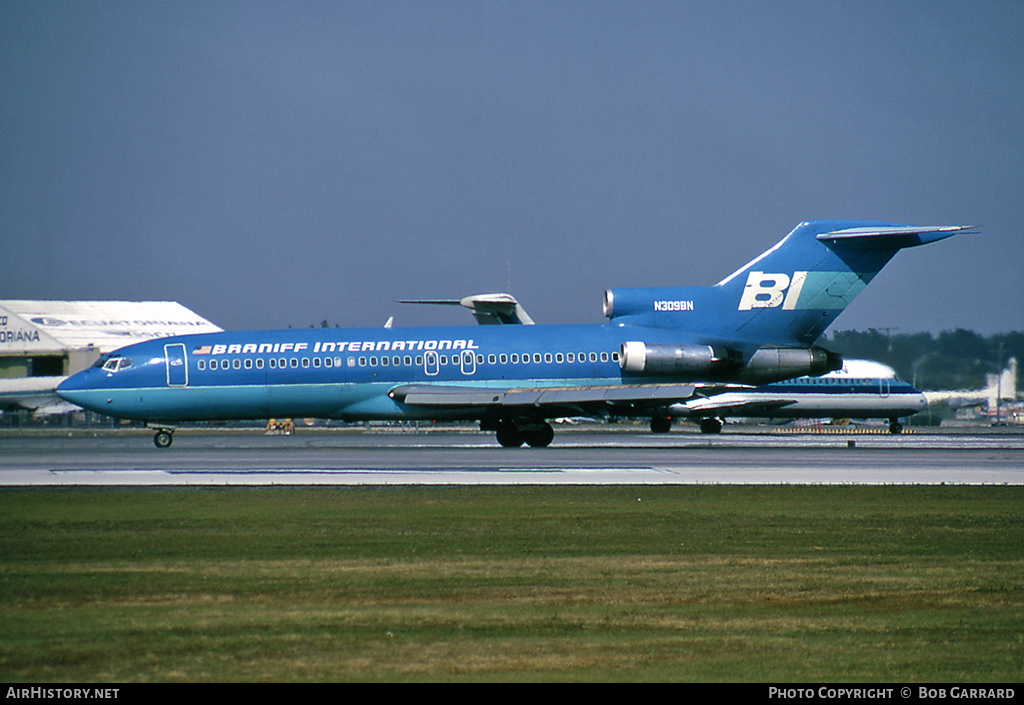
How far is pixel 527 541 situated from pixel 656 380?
78.7 feet

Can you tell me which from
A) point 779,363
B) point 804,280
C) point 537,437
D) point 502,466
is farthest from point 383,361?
point 804,280

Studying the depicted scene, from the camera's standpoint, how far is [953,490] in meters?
22.5

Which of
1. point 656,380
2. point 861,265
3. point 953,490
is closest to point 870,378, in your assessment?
point 861,265

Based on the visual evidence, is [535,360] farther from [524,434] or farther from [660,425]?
[660,425]

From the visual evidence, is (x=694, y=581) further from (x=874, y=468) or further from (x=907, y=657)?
(x=874, y=468)

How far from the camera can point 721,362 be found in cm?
3844

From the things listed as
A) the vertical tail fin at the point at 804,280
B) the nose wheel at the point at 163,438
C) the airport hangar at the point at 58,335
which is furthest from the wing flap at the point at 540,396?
the airport hangar at the point at 58,335

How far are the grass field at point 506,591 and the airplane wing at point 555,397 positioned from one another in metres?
17.2

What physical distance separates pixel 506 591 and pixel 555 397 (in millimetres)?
25435

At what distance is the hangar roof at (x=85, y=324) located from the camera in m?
78.9

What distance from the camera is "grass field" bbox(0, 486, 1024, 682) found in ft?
27.7

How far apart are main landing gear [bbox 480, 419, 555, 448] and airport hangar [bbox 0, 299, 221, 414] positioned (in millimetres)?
38037

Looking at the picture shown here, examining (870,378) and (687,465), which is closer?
(687,465)

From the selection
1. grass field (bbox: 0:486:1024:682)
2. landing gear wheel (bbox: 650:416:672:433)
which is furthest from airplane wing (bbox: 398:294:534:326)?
grass field (bbox: 0:486:1024:682)
